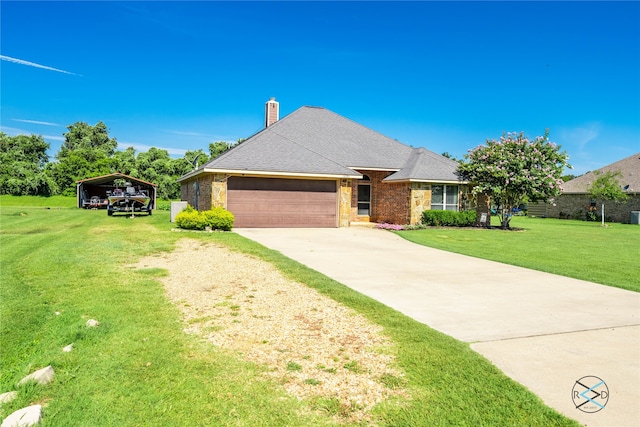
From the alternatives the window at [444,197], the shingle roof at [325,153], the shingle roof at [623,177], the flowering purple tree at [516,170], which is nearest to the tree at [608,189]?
the shingle roof at [623,177]

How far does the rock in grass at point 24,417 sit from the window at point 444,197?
20.6 metres

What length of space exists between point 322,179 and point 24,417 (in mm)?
17778

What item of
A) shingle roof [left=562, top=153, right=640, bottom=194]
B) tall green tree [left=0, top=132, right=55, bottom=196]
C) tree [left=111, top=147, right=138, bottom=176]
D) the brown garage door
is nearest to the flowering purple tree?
the brown garage door

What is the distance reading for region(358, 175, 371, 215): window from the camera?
23.7 metres

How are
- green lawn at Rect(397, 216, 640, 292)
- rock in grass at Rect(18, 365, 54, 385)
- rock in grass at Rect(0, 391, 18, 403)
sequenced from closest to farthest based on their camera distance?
rock in grass at Rect(0, 391, 18, 403) < rock in grass at Rect(18, 365, 54, 385) < green lawn at Rect(397, 216, 640, 292)

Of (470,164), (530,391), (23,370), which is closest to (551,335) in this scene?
(530,391)

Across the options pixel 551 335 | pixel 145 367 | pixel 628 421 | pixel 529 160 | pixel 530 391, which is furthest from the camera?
pixel 529 160

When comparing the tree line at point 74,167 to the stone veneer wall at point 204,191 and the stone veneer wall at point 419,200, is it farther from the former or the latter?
the stone veneer wall at point 419,200

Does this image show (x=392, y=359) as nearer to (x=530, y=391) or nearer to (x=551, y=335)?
(x=530, y=391)

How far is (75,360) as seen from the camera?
4.21m

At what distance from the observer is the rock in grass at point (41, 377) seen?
3742 millimetres

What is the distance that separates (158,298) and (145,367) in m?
2.67

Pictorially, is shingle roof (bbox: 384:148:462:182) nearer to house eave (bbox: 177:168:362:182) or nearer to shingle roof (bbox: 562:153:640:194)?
house eave (bbox: 177:168:362:182)

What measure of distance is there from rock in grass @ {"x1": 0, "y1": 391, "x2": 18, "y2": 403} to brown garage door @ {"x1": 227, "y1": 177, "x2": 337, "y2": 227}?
15.5m
